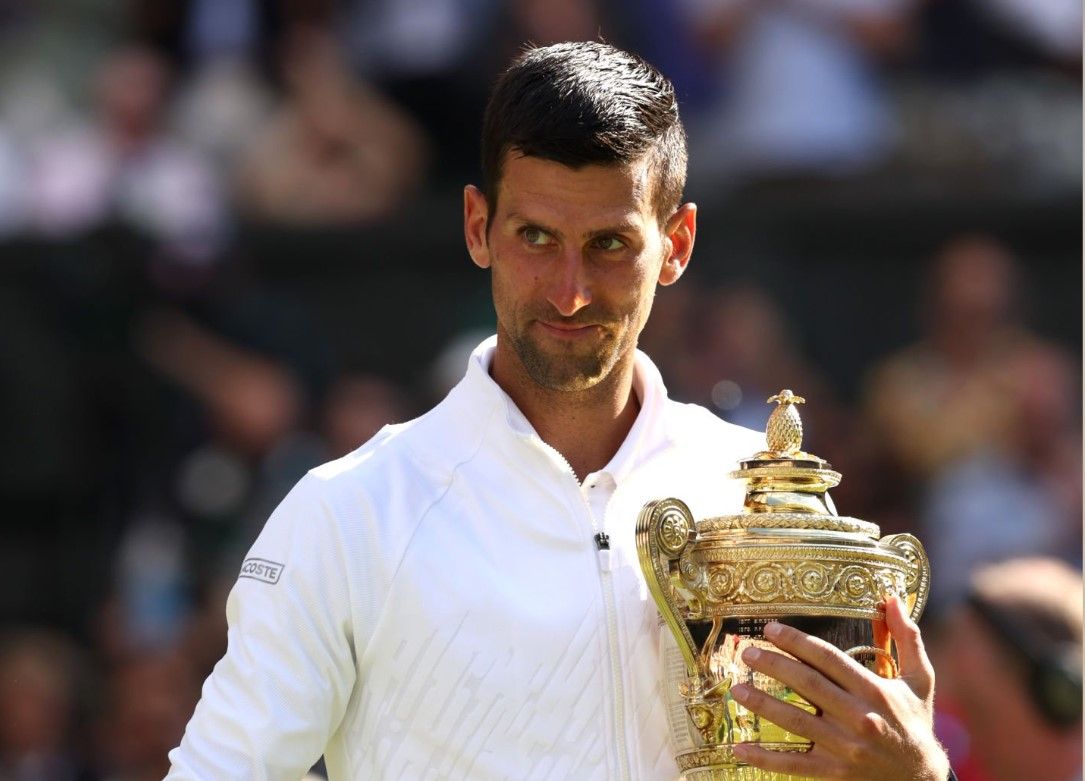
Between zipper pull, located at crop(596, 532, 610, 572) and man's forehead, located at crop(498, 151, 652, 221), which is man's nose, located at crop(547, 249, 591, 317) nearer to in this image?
man's forehead, located at crop(498, 151, 652, 221)

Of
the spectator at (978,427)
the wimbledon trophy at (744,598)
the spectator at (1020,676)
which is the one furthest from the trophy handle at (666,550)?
the spectator at (978,427)

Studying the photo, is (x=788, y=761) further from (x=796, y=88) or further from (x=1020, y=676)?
(x=796, y=88)

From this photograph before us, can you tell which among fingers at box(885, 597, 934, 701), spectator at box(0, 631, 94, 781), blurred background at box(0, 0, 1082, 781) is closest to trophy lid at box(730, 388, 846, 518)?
fingers at box(885, 597, 934, 701)

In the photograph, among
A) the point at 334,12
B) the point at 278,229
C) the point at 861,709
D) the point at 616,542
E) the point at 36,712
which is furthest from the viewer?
→ the point at 334,12

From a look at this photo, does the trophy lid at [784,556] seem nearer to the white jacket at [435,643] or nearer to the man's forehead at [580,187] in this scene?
the white jacket at [435,643]

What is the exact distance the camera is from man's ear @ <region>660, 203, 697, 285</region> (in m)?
3.69

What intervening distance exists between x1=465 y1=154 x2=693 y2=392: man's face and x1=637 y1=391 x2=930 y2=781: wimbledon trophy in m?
0.31

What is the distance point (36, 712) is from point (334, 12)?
3512 mm

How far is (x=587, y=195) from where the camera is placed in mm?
3451

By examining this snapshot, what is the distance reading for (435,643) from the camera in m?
3.41

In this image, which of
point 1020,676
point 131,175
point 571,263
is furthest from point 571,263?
point 131,175

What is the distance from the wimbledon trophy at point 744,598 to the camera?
3336 mm

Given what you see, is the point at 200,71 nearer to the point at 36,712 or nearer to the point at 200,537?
the point at 200,537

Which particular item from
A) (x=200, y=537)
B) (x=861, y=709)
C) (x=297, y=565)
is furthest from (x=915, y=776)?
(x=200, y=537)
